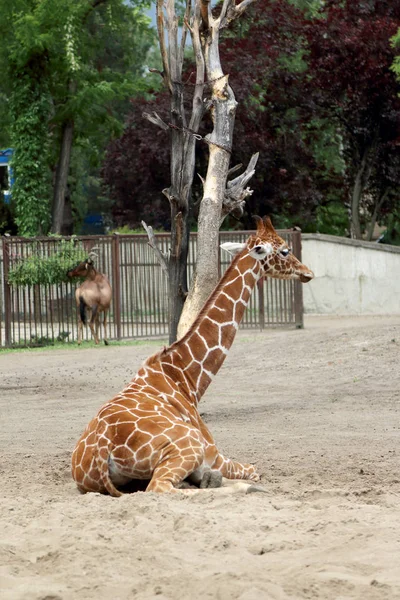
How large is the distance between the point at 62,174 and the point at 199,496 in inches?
1304

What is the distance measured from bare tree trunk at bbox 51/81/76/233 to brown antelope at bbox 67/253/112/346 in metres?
16.1

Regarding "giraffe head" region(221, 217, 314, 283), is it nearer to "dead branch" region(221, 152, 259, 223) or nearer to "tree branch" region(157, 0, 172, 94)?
"dead branch" region(221, 152, 259, 223)

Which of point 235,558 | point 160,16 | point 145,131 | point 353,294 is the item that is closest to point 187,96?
point 145,131

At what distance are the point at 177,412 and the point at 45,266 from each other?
15956 millimetres

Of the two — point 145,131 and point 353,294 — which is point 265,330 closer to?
point 353,294

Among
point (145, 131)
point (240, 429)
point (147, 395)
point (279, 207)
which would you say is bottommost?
point (240, 429)

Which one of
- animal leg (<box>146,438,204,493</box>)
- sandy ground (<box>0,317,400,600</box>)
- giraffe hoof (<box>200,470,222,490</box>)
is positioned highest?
animal leg (<box>146,438,204,493</box>)

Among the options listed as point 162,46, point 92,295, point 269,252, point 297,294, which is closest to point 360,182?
point 297,294

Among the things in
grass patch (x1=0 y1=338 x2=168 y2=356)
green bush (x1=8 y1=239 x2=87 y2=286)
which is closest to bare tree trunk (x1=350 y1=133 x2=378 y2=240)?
grass patch (x1=0 y1=338 x2=168 y2=356)

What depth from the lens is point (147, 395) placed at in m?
8.17

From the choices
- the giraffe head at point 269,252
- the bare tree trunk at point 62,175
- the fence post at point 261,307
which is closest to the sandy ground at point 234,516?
the giraffe head at point 269,252

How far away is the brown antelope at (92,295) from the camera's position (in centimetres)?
2308

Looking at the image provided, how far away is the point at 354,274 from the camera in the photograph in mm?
30000

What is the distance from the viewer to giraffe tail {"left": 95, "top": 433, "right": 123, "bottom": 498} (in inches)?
300
